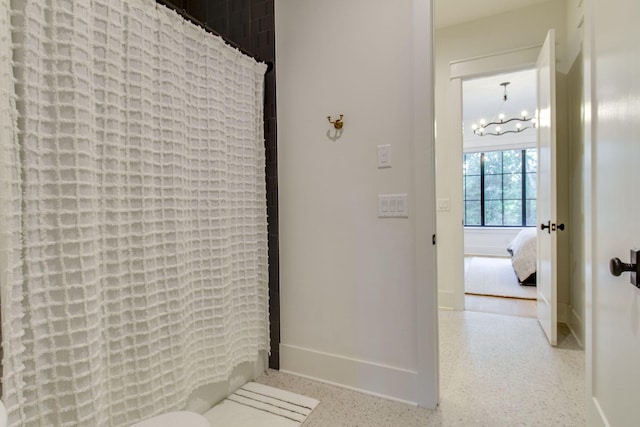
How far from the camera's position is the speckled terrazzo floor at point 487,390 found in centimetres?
156

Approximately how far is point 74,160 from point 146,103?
41cm

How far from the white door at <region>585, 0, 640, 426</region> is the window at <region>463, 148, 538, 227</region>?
5.99 m

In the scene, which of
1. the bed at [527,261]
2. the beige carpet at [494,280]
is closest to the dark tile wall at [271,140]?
the beige carpet at [494,280]

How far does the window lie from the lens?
6.48 m

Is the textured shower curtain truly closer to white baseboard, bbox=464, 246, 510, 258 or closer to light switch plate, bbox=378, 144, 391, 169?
light switch plate, bbox=378, 144, 391, 169

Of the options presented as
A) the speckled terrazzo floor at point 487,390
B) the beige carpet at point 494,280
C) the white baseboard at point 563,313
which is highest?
the white baseboard at point 563,313

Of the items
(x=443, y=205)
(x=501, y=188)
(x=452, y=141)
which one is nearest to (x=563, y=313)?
(x=443, y=205)

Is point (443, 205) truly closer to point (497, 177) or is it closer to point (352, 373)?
point (352, 373)

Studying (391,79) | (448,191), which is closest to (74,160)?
(391,79)

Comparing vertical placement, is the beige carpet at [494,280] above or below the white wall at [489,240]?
below

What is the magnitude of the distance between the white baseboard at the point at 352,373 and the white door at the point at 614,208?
2.56ft

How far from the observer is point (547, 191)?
252cm

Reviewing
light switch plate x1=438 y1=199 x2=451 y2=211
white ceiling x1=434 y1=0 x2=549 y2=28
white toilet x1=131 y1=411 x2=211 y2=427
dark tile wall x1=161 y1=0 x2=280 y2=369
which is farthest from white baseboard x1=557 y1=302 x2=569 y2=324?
white toilet x1=131 y1=411 x2=211 y2=427

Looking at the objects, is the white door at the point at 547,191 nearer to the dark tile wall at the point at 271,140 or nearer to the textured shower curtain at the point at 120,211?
the dark tile wall at the point at 271,140
